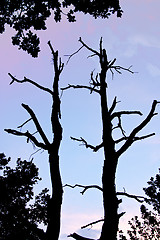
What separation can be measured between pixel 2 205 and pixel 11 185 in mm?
1508

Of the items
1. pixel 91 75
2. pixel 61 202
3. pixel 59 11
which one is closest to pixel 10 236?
pixel 61 202

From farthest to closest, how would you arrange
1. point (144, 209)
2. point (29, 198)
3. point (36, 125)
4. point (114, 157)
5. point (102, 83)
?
point (144, 209) → point (29, 198) → point (102, 83) → point (36, 125) → point (114, 157)

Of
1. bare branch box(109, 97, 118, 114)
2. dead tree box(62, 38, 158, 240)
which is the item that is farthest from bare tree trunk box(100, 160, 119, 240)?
bare branch box(109, 97, 118, 114)

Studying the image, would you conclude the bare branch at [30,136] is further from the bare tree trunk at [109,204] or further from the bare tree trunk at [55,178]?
the bare tree trunk at [109,204]

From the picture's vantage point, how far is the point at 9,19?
26.3 feet

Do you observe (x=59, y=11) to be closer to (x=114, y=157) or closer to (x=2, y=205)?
(x=114, y=157)

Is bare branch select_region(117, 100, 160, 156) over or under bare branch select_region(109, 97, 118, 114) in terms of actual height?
under

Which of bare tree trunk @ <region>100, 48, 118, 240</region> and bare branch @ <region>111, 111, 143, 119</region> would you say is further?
bare branch @ <region>111, 111, 143, 119</region>

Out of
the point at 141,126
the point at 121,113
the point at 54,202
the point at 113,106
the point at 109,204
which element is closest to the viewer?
the point at 109,204

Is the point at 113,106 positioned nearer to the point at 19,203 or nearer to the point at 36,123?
the point at 36,123

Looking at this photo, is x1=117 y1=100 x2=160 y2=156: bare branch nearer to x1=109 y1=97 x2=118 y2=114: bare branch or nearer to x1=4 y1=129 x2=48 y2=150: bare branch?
x1=109 y1=97 x2=118 y2=114: bare branch

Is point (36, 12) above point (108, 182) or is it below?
above

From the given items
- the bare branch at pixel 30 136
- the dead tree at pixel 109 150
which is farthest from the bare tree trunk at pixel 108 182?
the bare branch at pixel 30 136

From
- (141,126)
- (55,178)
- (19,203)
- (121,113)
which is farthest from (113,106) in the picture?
(19,203)
